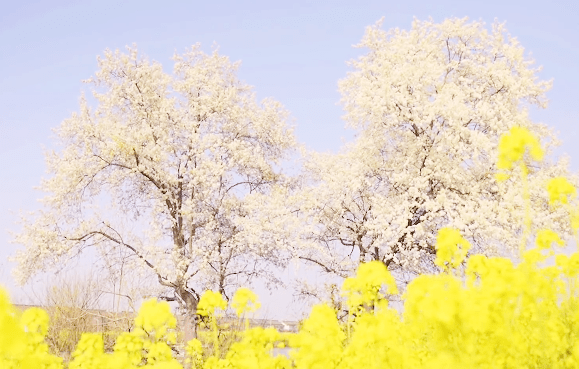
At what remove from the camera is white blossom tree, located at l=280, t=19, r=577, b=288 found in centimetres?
1317

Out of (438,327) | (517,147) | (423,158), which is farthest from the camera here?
→ (423,158)

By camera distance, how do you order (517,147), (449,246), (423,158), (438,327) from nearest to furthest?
(438,327) → (517,147) → (449,246) → (423,158)

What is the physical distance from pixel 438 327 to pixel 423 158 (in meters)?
12.7

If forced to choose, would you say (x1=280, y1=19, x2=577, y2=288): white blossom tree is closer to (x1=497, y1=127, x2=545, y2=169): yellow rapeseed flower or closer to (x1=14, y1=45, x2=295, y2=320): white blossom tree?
(x1=14, y1=45, x2=295, y2=320): white blossom tree

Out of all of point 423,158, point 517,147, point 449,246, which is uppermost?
point 423,158

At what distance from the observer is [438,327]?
6.39ft

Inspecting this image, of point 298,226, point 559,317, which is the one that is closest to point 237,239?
point 298,226

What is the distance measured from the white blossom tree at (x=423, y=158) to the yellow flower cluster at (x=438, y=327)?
843 centimetres

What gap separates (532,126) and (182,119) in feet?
31.9

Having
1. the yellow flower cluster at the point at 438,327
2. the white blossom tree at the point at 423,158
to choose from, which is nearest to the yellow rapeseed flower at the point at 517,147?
the yellow flower cluster at the point at 438,327

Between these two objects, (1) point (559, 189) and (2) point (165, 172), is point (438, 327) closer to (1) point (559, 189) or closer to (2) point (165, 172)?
(1) point (559, 189)

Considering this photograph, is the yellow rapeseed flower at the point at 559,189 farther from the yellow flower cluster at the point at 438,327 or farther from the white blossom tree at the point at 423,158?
the white blossom tree at the point at 423,158

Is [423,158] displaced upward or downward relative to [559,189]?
upward

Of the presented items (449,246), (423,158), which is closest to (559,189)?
(449,246)
